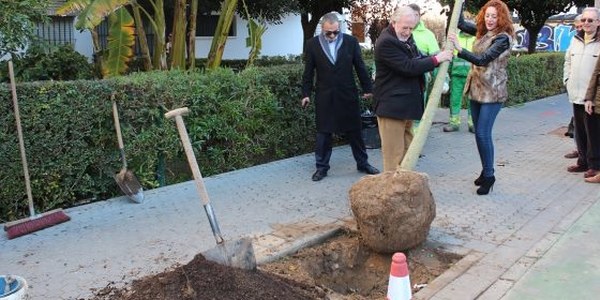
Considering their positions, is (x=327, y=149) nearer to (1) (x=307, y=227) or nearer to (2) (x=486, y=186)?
(2) (x=486, y=186)

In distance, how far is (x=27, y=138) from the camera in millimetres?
5516

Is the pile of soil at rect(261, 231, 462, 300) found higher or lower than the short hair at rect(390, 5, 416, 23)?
lower

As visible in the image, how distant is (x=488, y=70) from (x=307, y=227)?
249 cm

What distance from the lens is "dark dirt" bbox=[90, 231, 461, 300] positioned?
12.0ft

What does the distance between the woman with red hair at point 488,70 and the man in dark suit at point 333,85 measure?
1.34m

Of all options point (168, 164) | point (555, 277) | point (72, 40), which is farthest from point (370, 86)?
point (72, 40)

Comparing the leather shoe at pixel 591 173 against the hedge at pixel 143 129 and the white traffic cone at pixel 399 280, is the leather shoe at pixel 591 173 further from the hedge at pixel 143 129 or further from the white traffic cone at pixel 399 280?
the white traffic cone at pixel 399 280

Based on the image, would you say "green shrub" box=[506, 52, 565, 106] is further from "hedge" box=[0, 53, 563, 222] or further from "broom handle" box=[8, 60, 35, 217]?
"broom handle" box=[8, 60, 35, 217]

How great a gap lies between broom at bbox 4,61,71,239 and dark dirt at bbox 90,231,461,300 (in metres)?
1.48

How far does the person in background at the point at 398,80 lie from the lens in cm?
560

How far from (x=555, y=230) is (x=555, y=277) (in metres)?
1.05

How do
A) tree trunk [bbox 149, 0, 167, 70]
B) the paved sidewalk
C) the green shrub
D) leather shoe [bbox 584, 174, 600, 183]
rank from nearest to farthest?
the paved sidewalk < leather shoe [bbox 584, 174, 600, 183] < tree trunk [bbox 149, 0, 167, 70] < the green shrub

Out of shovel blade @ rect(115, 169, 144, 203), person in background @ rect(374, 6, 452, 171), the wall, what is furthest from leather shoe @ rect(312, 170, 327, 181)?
the wall

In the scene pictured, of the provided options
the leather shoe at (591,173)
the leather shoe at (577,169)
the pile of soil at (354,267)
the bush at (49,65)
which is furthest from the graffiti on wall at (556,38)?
the pile of soil at (354,267)
